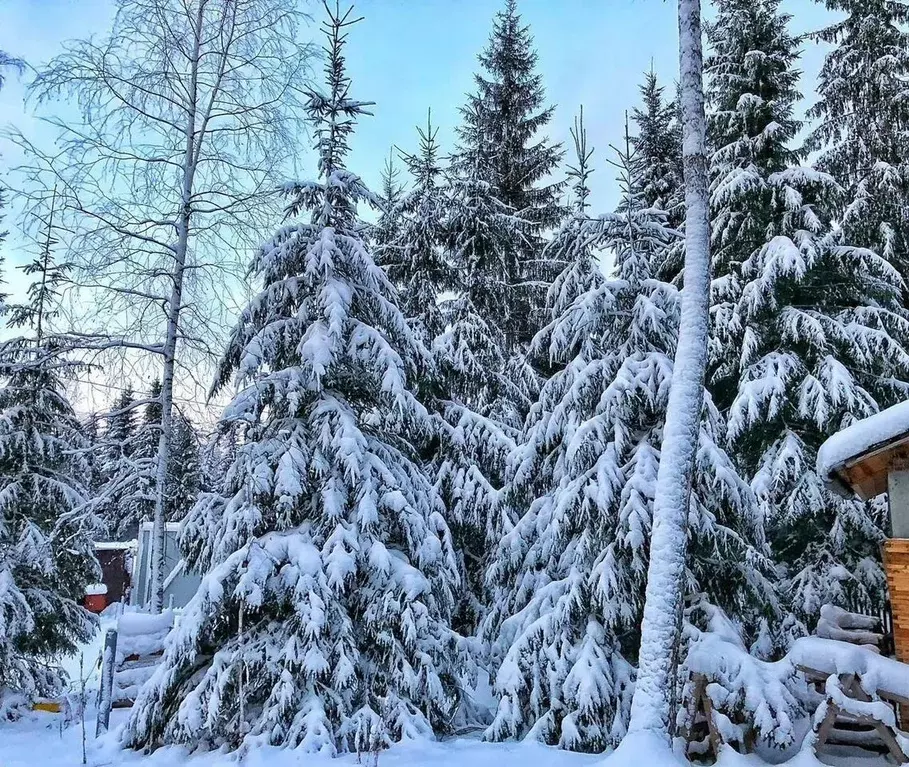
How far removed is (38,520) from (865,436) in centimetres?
1386

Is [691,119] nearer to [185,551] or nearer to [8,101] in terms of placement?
[185,551]

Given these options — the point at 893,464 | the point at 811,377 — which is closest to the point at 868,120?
the point at 811,377

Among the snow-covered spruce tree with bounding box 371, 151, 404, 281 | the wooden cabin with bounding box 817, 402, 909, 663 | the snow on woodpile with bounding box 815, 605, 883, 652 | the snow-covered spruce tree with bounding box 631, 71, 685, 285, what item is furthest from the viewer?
the snow-covered spruce tree with bounding box 631, 71, 685, 285

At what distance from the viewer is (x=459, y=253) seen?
16.0m

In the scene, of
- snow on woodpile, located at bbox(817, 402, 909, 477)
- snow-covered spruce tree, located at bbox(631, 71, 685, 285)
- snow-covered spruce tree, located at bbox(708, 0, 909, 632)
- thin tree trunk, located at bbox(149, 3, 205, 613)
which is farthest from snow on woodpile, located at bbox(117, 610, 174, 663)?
snow-covered spruce tree, located at bbox(631, 71, 685, 285)

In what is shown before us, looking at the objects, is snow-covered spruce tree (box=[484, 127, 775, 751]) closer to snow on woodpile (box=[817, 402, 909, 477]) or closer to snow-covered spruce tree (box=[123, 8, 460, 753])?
snow-covered spruce tree (box=[123, 8, 460, 753])

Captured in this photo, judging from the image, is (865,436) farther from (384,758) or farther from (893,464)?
(384,758)

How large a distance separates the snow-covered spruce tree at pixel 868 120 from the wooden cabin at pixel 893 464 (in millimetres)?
9262

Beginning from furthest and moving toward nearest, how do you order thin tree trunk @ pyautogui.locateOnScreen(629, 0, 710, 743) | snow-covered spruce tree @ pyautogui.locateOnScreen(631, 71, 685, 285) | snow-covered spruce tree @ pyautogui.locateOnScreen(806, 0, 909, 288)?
1. snow-covered spruce tree @ pyautogui.locateOnScreen(631, 71, 685, 285)
2. snow-covered spruce tree @ pyautogui.locateOnScreen(806, 0, 909, 288)
3. thin tree trunk @ pyautogui.locateOnScreen(629, 0, 710, 743)

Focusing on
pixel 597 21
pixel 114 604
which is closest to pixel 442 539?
pixel 597 21

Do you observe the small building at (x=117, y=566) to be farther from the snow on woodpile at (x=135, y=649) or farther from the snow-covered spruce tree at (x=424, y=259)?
the snow on woodpile at (x=135, y=649)

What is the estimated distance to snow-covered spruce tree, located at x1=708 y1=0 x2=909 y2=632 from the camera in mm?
11258

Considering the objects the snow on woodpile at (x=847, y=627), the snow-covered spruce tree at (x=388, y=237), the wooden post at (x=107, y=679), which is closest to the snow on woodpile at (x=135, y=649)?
the wooden post at (x=107, y=679)

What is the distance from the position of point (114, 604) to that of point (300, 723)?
85.9 feet
